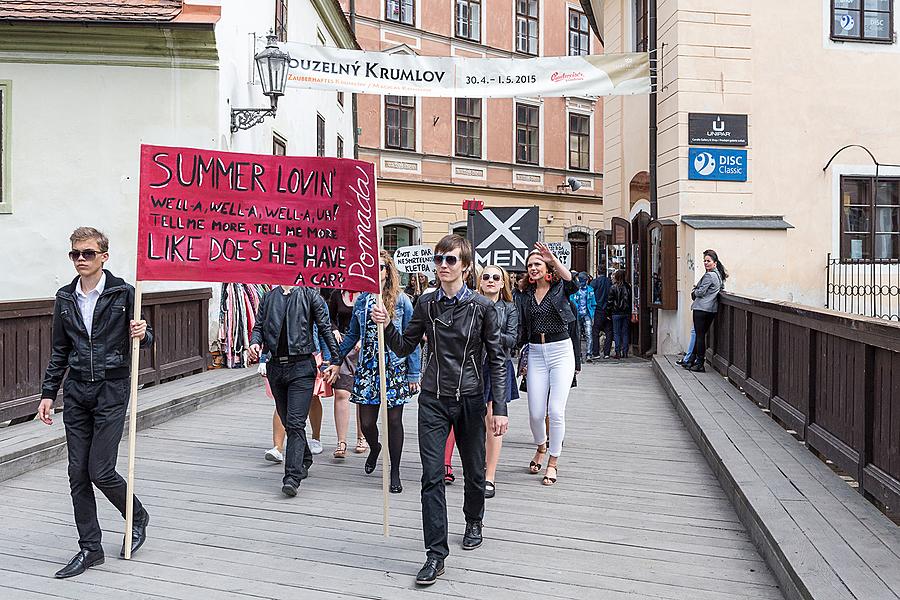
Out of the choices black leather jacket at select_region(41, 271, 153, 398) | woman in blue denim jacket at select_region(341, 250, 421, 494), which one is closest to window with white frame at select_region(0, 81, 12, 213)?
woman in blue denim jacket at select_region(341, 250, 421, 494)

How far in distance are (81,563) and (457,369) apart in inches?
92.8

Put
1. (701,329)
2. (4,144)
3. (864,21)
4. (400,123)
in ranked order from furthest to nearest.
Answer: (400,123) → (864,21) → (4,144) → (701,329)

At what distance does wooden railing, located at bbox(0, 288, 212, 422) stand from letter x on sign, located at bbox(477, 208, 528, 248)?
4375 mm

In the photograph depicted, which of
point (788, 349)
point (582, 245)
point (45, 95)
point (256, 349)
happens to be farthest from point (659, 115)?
point (582, 245)

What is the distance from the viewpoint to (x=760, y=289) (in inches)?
655

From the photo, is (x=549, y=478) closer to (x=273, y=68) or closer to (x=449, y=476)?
(x=449, y=476)

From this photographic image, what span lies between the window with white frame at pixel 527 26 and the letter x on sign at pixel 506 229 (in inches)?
1038

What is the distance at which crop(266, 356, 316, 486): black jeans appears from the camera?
23.0 feet

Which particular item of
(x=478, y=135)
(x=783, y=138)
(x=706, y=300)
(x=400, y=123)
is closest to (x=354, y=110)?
(x=400, y=123)

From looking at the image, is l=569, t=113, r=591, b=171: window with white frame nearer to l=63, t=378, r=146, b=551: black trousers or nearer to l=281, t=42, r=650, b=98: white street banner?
l=281, t=42, r=650, b=98: white street banner

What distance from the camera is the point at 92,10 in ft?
45.1

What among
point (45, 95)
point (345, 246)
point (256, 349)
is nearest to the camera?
point (345, 246)

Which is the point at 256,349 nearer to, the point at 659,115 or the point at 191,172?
the point at 191,172

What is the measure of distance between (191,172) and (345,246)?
3.55ft
